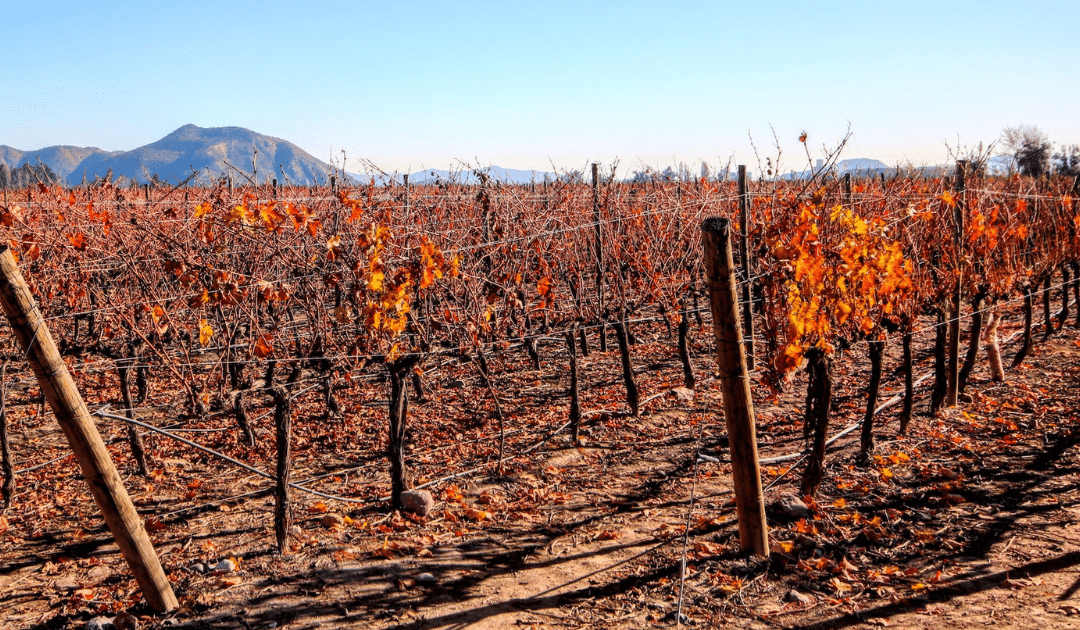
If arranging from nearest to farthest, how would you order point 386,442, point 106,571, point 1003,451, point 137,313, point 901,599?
point 901,599, point 106,571, point 1003,451, point 386,442, point 137,313

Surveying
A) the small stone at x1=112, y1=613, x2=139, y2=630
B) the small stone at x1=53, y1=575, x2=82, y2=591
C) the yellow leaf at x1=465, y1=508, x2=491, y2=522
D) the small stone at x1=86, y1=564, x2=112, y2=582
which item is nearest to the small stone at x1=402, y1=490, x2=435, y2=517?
the yellow leaf at x1=465, y1=508, x2=491, y2=522

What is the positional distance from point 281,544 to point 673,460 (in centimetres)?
305

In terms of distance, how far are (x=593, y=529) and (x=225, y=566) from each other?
2.32 m

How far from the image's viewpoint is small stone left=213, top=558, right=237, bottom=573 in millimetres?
3879

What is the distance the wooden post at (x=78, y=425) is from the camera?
116 inches

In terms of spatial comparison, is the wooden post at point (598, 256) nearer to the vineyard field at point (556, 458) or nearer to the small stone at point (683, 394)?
the vineyard field at point (556, 458)

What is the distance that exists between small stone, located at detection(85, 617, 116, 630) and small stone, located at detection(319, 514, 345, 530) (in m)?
1.33

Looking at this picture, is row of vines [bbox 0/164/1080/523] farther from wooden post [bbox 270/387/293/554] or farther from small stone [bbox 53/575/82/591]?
small stone [bbox 53/575/82/591]

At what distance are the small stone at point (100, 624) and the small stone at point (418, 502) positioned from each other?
1.83 metres

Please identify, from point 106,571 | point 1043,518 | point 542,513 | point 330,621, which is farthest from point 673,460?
point 106,571

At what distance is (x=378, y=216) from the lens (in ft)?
20.2

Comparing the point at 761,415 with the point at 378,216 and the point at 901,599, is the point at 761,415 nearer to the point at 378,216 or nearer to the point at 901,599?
the point at 901,599

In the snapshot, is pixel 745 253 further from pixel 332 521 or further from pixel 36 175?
pixel 36 175

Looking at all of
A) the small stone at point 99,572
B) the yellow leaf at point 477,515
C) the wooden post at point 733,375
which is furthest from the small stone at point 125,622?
the wooden post at point 733,375
